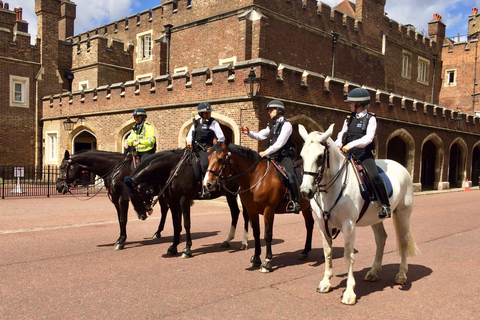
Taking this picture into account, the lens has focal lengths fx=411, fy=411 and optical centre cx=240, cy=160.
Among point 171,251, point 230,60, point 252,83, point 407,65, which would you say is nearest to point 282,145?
point 171,251

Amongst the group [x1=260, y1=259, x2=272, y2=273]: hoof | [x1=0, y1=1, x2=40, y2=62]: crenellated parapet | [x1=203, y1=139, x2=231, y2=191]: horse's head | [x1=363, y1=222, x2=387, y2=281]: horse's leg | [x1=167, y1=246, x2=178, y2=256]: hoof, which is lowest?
→ [x1=167, y1=246, x2=178, y2=256]: hoof

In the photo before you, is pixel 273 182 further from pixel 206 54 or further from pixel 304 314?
pixel 206 54

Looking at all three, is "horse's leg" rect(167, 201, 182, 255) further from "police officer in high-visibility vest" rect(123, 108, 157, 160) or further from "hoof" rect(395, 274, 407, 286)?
"hoof" rect(395, 274, 407, 286)

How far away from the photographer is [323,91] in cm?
1680

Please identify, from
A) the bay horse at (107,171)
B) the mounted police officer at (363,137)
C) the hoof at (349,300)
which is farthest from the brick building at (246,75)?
the hoof at (349,300)

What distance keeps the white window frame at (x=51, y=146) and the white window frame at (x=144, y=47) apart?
7302 mm

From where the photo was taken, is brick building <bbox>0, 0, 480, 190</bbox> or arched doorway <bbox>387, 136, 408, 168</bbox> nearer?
brick building <bbox>0, 0, 480, 190</bbox>

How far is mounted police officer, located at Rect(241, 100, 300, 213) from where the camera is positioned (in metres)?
6.48

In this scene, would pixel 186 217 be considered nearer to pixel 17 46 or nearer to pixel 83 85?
pixel 83 85

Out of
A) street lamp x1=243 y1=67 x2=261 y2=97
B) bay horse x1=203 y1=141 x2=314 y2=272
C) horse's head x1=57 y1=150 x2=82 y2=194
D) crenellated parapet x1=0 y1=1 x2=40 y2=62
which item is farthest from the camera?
crenellated parapet x1=0 y1=1 x2=40 y2=62

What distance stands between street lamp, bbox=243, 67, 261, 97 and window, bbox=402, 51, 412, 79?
19355mm

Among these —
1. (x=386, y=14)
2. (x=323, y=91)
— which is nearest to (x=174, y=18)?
(x=323, y=91)

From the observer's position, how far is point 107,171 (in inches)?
327

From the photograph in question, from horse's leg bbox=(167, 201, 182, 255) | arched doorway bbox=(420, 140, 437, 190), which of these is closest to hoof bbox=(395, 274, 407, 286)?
horse's leg bbox=(167, 201, 182, 255)
